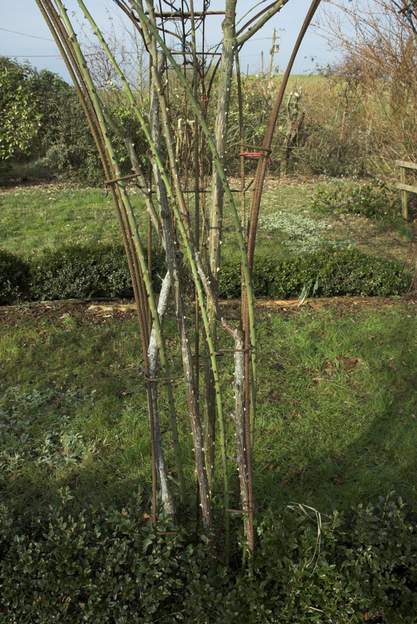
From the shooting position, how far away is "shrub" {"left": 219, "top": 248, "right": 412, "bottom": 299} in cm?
561

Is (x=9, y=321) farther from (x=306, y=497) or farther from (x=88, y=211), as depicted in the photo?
(x=88, y=211)

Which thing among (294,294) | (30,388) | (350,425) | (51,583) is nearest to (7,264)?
(30,388)

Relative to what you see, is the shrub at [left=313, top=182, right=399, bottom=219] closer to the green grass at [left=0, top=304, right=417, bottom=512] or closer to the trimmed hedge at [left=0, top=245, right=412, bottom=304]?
the trimmed hedge at [left=0, top=245, right=412, bottom=304]

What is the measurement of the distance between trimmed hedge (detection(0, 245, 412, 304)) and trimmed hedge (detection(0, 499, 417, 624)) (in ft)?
12.0

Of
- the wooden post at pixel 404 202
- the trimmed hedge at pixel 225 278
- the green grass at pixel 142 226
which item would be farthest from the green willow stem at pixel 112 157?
the wooden post at pixel 404 202

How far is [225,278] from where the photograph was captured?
18.1 ft

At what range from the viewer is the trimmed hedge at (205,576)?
189 cm

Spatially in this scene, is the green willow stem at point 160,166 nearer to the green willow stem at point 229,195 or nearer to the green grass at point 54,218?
the green willow stem at point 229,195

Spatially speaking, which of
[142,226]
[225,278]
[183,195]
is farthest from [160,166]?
[142,226]

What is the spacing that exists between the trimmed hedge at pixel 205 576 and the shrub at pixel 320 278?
12.0ft

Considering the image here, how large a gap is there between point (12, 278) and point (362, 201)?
6293 millimetres

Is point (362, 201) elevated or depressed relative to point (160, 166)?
depressed

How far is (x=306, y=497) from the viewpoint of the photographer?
2977 mm

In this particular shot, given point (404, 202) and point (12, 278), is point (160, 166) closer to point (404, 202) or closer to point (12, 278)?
point (12, 278)
